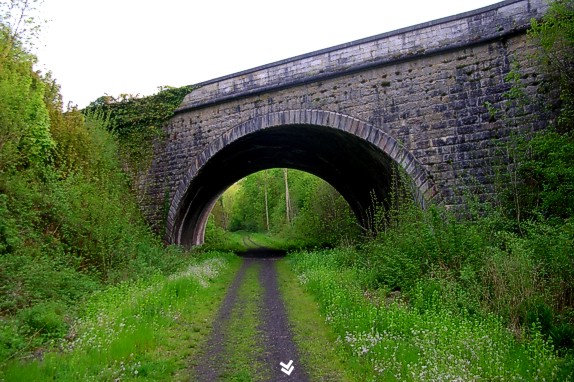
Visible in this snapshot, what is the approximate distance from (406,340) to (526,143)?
6.70 meters

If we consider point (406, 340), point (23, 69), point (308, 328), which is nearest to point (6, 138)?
point (23, 69)

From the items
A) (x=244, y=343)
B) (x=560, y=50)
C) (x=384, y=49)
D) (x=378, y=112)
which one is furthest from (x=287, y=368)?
(x=384, y=49)

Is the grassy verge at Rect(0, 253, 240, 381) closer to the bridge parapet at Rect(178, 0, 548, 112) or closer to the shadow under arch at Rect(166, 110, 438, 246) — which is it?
the shadow under arch at Rect(166, 110, 438, 246)

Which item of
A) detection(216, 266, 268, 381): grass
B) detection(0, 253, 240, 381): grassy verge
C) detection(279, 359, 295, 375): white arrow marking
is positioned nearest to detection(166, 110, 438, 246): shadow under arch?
detection(216, 266, 268, 381): grass

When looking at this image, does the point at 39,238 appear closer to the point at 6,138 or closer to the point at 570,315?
the point at 6,138

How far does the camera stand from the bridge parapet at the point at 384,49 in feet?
33.2

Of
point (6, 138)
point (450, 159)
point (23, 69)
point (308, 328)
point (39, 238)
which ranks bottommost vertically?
point (308, 328)

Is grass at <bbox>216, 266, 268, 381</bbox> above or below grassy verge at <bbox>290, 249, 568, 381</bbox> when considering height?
below

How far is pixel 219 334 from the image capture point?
5812 mm

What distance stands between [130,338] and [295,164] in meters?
15.2

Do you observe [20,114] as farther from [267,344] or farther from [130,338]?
[267,344]

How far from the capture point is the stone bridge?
33.2 ft

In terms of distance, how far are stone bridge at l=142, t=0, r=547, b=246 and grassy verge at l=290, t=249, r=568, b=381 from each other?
211 inches

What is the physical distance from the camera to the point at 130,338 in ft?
16.1
